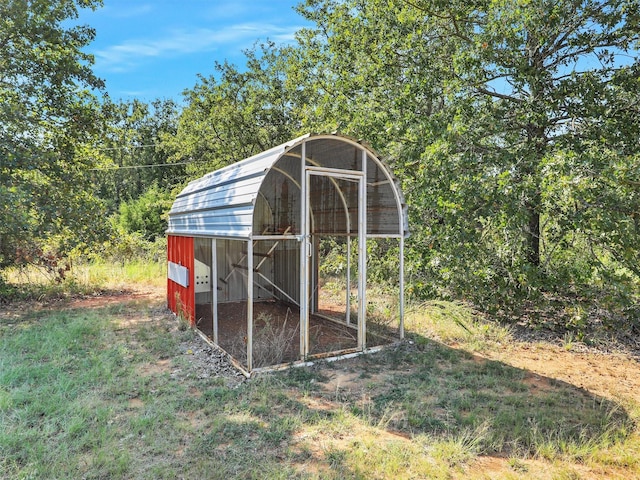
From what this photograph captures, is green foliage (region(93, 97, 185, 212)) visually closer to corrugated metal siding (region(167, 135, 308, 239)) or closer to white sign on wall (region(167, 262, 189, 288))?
white sign on wall (region(167, 262, 189, 288))

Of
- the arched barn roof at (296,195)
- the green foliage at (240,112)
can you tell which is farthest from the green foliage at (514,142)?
the green foliage at (240,112)

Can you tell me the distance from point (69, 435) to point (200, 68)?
1504 cm

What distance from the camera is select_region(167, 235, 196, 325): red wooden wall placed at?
20.2 ft

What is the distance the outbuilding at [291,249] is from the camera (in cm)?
→ 474

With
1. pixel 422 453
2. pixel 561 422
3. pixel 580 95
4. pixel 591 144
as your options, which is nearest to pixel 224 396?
pixel 422 453

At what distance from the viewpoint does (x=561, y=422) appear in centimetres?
347

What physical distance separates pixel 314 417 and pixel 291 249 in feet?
16.3

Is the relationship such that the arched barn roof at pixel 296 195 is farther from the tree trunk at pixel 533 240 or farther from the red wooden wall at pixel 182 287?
the tree trunk at pixel 533 240

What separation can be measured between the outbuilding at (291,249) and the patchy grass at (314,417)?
2.40 ft

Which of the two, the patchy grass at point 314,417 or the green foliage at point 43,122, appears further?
the green foliage at point 43,122

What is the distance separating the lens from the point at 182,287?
6.75m

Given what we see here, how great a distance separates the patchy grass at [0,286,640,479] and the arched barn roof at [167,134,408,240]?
5.55 feet

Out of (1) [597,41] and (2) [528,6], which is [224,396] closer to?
(2) [528,6]

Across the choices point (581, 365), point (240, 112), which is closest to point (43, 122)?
point (240, 112)
